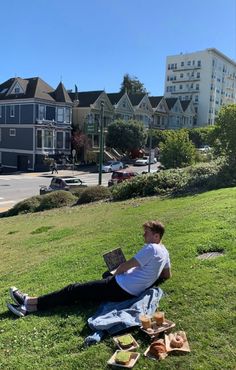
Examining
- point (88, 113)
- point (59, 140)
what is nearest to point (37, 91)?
point (59, 140)

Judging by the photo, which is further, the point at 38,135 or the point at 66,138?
the point at 66,138

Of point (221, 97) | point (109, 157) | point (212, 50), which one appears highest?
point (212, 50)

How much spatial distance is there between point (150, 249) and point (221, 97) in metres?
122

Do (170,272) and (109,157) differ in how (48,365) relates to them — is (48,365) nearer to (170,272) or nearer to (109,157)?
(170,272)

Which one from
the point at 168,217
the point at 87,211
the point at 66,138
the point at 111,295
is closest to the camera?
the point at 111,295

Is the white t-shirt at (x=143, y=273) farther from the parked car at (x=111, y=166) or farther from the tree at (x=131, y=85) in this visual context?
the tree at (x=131, y=85)

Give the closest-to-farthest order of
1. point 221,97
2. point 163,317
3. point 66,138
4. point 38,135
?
point 163,317 → point 38,135 → point 66,138 → point 221,97

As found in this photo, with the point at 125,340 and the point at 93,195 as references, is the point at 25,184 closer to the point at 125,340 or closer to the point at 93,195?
the point at 93,195

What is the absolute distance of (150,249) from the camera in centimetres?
584

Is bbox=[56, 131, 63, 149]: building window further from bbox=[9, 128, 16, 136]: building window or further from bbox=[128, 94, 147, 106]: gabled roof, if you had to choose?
→ bbox=[128, 94, 147, 106]: gabled roof

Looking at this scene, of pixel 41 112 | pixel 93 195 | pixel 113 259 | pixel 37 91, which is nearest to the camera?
pixel 113 259

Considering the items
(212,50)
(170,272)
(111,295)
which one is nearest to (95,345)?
(111,295)

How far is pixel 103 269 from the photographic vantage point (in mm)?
7551

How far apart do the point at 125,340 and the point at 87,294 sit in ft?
4.09
